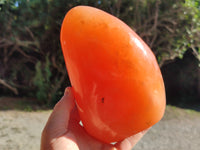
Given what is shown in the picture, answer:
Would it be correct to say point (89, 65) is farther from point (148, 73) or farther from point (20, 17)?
point (20, 17)

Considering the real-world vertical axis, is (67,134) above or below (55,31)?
above

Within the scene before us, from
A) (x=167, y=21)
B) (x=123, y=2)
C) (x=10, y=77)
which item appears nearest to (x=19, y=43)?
(x=10, y=77)

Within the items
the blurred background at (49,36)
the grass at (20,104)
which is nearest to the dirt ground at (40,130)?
the grass at (20,104)

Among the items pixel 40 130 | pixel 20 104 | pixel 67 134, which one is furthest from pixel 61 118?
pixel 20 104

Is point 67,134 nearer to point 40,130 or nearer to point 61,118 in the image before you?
point 61,118

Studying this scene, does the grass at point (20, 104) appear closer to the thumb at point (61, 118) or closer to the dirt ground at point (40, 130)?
the dirt ground at point (40, 130)

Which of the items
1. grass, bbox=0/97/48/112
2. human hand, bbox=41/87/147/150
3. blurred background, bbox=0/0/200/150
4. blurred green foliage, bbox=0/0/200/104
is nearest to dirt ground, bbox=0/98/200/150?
grass, bbox=0/97/48/112

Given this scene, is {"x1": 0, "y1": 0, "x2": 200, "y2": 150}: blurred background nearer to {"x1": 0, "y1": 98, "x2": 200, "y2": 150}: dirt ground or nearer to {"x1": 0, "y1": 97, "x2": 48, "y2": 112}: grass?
{"x1": 0, "y1": 97, "x2": 48, "y2": 112}: grass
